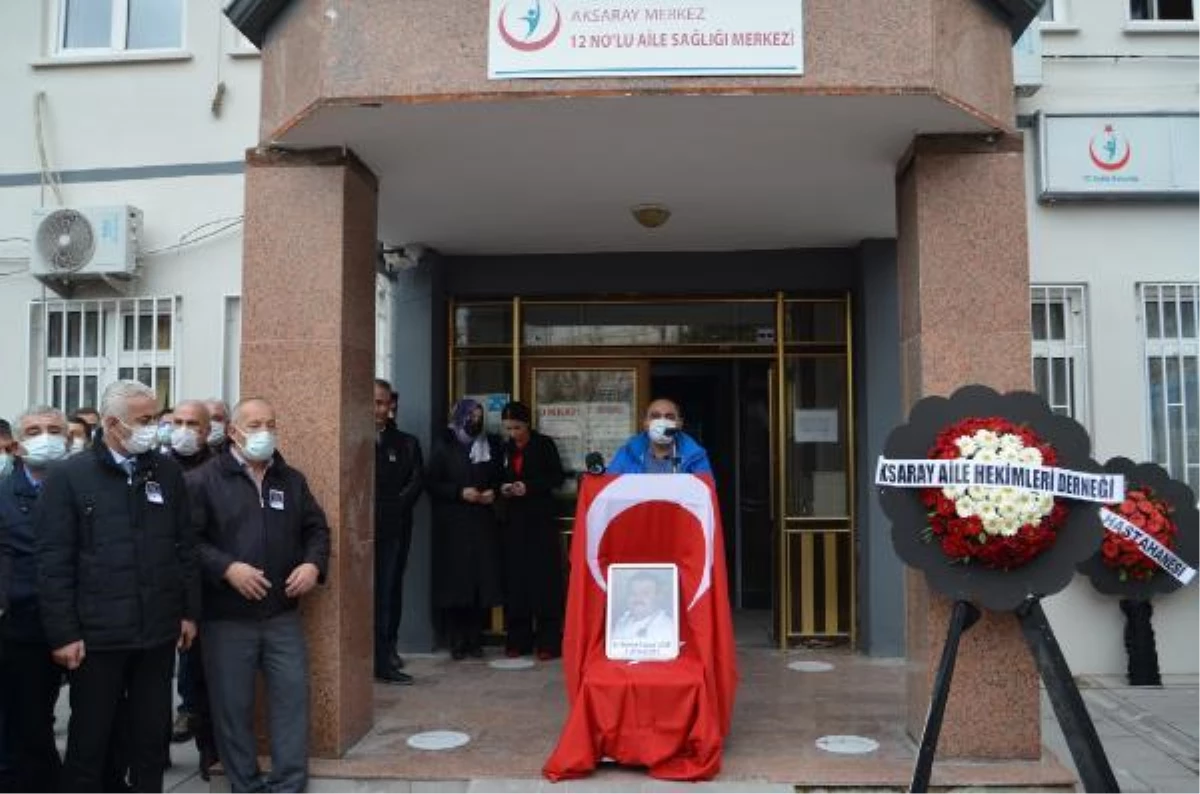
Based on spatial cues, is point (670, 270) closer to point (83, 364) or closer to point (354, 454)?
point (354, 454)

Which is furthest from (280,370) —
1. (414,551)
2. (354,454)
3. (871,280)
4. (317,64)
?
(871,280)

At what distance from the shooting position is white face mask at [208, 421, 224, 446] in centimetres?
555

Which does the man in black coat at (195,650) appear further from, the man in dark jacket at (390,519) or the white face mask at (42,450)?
the man in dark jacket at (390,519)

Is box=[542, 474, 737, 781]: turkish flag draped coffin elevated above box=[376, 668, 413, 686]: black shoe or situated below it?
above

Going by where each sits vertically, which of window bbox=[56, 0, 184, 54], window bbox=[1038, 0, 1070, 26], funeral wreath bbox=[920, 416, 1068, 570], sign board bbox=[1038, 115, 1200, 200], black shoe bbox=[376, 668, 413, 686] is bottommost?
black shoe bbox=[376, 668, 413, 686]

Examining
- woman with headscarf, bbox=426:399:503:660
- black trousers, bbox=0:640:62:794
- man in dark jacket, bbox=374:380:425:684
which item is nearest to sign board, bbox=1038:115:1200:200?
woman with headscarf, bbox=426:399:503:660

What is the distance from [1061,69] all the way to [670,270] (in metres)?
3.15

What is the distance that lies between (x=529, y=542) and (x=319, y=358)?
2.88 metres

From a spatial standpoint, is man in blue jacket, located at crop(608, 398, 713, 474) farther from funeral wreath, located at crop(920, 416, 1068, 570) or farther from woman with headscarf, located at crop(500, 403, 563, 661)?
woman with headscarf, located at crop(500, 403, 563, 661)

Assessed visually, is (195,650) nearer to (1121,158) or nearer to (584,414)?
(584,414)

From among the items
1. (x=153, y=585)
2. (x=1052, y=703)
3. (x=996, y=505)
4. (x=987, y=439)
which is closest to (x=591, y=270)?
(x=987, y=439)

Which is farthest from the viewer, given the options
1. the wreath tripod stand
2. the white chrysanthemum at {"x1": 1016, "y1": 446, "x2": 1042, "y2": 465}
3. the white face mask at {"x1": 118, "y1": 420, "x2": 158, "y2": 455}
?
the white chrysanthemum at {"x1": 1016, "y1": 446, "x2": 1042, "y2": 465}

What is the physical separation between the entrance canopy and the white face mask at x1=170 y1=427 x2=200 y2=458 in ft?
4.79

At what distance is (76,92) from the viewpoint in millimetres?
8453
